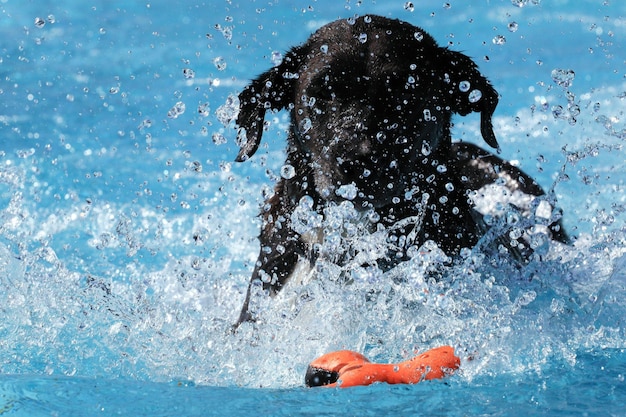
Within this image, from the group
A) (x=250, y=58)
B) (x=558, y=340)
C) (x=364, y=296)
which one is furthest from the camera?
(x=250, y=58)

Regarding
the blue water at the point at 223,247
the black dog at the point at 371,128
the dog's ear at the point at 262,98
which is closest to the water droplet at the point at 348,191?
the black dog at the point at 371,128

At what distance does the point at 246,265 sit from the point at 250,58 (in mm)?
5105

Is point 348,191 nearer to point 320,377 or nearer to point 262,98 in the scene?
point 262,98

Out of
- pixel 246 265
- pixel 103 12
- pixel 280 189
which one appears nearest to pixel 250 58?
pixel 103 12

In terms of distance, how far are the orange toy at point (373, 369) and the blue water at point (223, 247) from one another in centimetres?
7

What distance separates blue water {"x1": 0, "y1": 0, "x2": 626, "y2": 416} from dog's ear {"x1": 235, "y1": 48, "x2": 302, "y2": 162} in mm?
158

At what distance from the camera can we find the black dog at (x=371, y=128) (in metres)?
4.22

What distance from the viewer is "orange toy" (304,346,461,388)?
307 cm

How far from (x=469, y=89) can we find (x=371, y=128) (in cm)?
90

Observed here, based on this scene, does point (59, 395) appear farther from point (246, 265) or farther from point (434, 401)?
point (246, 265)

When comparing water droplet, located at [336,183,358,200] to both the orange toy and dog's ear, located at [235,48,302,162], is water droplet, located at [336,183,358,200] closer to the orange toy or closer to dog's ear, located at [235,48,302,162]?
dog's ear, located at [235,48,302,162]

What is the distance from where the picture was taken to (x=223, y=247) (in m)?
7.93

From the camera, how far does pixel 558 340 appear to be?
3582mm

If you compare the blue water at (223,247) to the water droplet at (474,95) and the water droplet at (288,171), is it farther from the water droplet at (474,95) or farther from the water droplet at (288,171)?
the water droplet at (288,171)
